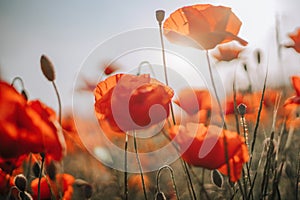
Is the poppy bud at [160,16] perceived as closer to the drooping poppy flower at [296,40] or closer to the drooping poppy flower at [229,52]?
the drooping poppy flower at [296,40]

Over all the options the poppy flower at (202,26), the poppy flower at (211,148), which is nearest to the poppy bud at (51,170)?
the poppy flower at (211,148)

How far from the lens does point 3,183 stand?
1.46 m

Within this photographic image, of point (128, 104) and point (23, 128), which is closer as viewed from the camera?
point (23, 128)

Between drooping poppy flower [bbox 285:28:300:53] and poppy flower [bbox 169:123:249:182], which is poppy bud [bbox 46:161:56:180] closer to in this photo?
poppy flower [bbox 169:123:249:182]

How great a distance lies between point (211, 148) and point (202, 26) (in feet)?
1.18

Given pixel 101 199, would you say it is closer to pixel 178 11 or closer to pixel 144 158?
pixel 144 158

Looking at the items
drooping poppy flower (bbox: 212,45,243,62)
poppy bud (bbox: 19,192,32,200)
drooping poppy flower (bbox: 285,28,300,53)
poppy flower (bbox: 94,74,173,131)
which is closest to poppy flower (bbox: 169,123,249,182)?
poppy flower (bbox: 94,74,173,131)

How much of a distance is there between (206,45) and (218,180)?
0.36 m

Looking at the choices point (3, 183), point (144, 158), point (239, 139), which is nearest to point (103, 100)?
point (239, 139)

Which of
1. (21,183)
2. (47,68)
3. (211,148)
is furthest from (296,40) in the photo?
(21,183)

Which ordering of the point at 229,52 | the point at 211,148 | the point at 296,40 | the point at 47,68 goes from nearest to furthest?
the point at 211,148 < the point at 47,68 < the point at 296,40 < the point at 229,52

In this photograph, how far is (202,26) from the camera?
1354mm

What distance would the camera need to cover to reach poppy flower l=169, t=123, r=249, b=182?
115 cm

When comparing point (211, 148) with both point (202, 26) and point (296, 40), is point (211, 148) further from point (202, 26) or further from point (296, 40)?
point (296, 40)
